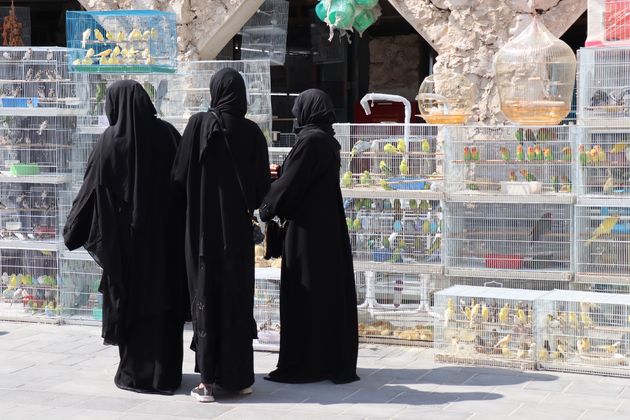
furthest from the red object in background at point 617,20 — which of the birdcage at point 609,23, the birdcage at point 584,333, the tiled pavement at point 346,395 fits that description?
the tiled pavement at point 346,395

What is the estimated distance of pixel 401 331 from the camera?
7.23m

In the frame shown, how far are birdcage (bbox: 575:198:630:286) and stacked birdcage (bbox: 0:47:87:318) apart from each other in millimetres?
3876

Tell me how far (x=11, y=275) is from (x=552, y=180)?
431 cm

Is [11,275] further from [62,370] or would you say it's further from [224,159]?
[224,159]

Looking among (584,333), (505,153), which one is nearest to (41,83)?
(505,153)

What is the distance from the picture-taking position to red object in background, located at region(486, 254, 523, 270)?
6754 mm

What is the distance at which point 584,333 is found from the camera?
6.24 m

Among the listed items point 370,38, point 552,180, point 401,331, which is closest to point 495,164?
point 552,180

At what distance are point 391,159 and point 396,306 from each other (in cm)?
109

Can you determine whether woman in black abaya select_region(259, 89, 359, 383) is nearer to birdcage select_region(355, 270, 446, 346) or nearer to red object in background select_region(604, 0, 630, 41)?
birdcage select_region(355, 270, 446, 346)

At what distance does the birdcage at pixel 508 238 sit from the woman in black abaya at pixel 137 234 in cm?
207

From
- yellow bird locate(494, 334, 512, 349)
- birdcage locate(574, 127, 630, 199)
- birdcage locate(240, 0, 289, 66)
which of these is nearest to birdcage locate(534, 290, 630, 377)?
yellow bird locate(494, 334, 512, 349)

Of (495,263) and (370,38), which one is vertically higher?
(370,38)

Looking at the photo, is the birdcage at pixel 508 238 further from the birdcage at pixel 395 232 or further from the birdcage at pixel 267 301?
the birdcage at pixel 267 301
